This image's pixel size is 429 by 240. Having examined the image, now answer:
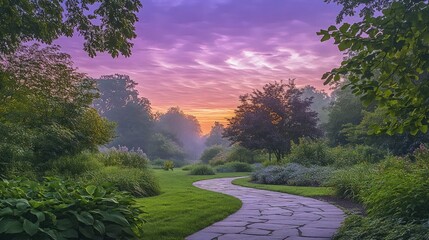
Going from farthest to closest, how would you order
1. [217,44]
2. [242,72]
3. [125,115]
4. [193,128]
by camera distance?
[193,128], [125,115], [242,72], [217,44]

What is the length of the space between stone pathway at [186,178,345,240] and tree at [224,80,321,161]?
13209 millimetres

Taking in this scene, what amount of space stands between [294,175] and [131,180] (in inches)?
238

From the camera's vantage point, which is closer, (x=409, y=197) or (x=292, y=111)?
(x=409, y=197)

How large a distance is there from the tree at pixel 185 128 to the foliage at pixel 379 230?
68.3m

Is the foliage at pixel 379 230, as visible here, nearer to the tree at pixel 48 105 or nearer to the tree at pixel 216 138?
the tree at pixel 48 105

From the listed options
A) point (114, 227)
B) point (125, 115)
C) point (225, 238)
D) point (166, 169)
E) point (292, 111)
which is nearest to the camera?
point (114, 227)

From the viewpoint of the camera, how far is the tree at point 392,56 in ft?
7.75

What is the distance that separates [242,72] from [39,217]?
9219 millimetres

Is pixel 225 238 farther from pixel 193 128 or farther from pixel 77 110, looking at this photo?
pixel 193 128

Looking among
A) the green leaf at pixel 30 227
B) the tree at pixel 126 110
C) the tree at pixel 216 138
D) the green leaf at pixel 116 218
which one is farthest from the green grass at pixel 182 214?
the tree at pixel 216 138

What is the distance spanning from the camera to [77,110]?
1274cm

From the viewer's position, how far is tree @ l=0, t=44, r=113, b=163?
1103cm

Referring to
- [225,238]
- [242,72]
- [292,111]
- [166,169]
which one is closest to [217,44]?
[242,72]

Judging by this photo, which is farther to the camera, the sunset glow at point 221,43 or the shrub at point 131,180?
the shrub at point 131,180
